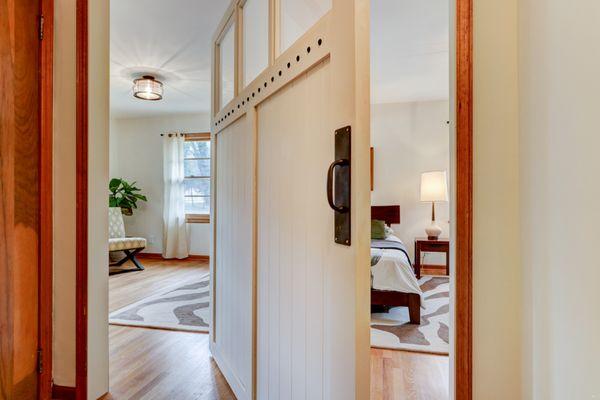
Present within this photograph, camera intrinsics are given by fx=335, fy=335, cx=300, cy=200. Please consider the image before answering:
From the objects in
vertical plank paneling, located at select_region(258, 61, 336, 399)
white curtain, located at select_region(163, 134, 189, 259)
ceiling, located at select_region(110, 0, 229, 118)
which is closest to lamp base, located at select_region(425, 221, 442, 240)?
ceiling, located at select_region(110, 0, 229, 118)

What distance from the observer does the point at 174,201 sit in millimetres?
5613

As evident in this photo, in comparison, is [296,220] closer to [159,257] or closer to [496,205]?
[496,205]

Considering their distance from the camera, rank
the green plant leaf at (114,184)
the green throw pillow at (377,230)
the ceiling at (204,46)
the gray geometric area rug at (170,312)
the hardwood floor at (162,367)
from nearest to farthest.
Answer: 1. the hardwood floor at (162,367)
2. the ceiling at (204,46)
3. the gray geometric area rug at (170,312)
4. the green throw pillow at (377,230)
5. the green plant leaf at (114,184)

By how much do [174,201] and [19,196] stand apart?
4336mm

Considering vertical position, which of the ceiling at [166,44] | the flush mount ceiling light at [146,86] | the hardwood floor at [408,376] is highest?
A: the ceiling at [166,44]

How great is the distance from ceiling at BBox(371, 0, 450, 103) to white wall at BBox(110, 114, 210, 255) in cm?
329

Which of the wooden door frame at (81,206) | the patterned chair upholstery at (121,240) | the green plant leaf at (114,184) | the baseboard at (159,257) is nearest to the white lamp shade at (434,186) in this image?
the baseboard at (159,257)

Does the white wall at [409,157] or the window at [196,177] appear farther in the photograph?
the window at [196,177]

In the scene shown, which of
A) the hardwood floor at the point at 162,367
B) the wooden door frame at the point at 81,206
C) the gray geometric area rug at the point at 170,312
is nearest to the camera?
the wooden door frame at the point at 81,206

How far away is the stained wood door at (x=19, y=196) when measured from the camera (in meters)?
1.31

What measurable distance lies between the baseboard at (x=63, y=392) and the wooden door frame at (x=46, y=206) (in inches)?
4.0

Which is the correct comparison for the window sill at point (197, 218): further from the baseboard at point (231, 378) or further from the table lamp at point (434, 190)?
the baseboard at point (231, 378)

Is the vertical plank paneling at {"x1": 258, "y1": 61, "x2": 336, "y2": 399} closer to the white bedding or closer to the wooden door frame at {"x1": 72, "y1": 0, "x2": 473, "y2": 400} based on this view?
the wooden door frame at {"x1": 72, "y1": 0, "x2": 473, "y2": 400}

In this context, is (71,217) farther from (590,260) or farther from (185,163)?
(185,163)
